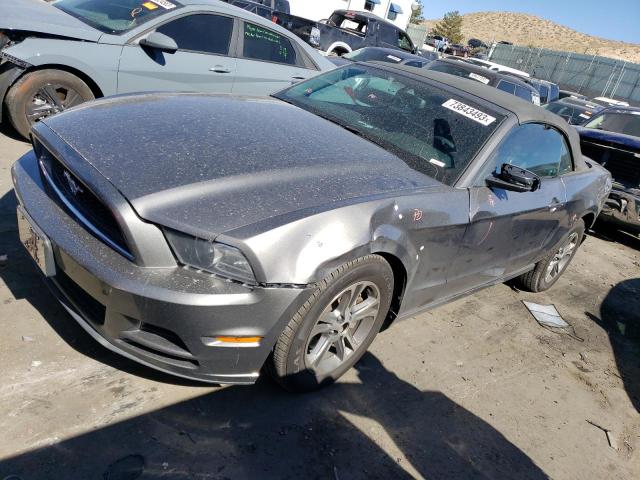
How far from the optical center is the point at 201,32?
5418mm

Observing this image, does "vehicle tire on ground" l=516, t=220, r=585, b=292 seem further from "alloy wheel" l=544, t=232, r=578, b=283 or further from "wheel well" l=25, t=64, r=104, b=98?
"wheel well" l=25, t=64, r=104, b=98

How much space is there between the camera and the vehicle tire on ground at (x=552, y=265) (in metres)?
4.68

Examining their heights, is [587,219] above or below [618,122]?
below

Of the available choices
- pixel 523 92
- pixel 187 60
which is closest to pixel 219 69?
pixel 187 60

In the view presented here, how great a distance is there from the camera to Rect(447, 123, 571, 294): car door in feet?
10.4

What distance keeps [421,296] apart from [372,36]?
13.7 meters

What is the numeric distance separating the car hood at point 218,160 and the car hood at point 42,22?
7.00 feet

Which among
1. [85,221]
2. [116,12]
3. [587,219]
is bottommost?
[85,221]

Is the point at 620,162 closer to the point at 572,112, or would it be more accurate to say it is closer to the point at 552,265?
the point at 552,265

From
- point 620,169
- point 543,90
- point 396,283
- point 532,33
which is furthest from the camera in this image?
point 532,33

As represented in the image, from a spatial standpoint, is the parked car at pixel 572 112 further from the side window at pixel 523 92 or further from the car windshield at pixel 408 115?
the car windshield at pixel 408 115

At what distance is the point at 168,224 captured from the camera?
6.78 ft

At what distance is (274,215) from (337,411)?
114 centimetres

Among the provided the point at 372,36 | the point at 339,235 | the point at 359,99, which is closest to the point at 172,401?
the point at 339,235
